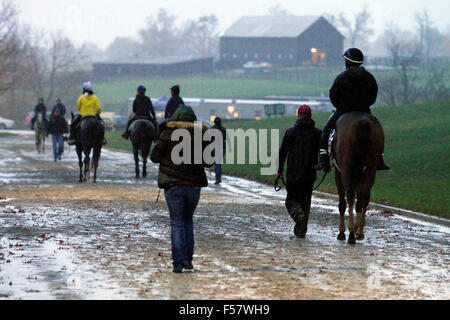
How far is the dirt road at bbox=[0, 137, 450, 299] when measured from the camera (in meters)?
10.8

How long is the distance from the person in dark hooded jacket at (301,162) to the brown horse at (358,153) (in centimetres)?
63

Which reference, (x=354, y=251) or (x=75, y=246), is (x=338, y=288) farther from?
(x=75, y=246)

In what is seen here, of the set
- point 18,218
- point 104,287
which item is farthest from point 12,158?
point 104,287

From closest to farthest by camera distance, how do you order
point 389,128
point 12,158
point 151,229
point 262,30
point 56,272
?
1. point 56,272
2. point 151,229
3. point 12,158
4. point 389,128
5. point 262,30

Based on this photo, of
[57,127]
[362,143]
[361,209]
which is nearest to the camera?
[362,143]

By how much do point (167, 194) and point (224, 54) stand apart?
473ft

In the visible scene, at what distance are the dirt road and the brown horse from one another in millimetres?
650

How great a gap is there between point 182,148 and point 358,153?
12.1 ft

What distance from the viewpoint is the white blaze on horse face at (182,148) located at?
471 inches

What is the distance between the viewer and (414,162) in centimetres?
3284

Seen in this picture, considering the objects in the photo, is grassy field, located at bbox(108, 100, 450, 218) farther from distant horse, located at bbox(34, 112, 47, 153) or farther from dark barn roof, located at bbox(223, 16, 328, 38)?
dark barn roof, located at bbox(223, 16, 328, 38)

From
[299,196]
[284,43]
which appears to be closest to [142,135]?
[299,196]

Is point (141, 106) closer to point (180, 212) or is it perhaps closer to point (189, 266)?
point (180, 212)

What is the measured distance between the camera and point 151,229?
16.2 metres
